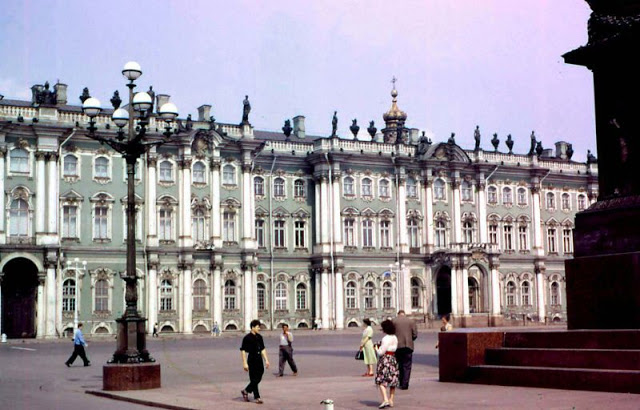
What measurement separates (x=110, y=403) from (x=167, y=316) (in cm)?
4333

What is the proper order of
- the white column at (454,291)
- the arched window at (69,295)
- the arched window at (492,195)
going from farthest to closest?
the arched window at (492,195) < the white column at (454,291) < the arched window at (69,295)

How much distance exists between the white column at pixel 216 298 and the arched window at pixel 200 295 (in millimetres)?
525

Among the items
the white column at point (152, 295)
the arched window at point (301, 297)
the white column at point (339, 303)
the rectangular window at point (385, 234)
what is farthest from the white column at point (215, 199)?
the rectangular window at point (385, 234)

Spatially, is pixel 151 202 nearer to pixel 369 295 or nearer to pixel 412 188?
pixel 369 295

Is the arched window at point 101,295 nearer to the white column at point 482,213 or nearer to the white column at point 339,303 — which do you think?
the white column at point 339,303

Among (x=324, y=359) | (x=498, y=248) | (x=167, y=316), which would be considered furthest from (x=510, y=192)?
(x=324, y=359)

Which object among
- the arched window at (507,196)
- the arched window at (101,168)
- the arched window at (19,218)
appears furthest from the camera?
the arched window at (507,196)

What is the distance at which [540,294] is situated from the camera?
77.8m

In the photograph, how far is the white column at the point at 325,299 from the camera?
68062 mm

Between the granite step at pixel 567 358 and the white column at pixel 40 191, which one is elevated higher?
the white column at pixel 40 191

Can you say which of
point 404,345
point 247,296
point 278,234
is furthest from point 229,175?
point 404,345

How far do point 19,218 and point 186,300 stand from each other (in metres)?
11.4

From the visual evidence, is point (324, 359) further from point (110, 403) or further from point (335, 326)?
point (335, 326)

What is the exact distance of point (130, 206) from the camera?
74.8ft
